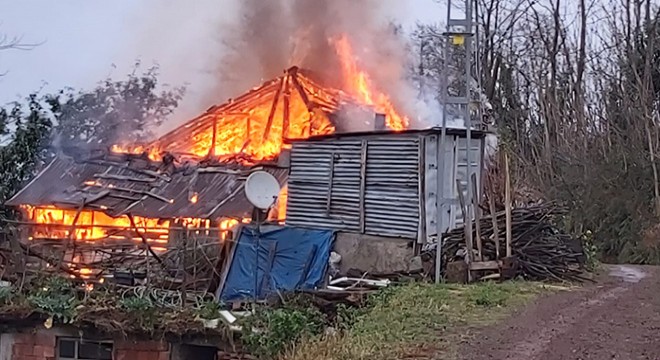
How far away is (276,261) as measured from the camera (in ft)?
53.4

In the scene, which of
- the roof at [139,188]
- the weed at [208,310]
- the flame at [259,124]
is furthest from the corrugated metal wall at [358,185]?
the weed at [208,310]

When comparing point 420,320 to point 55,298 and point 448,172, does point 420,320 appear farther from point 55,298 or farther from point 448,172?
point 448,172

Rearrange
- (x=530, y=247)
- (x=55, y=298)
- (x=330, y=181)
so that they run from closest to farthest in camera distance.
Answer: (x=55, y=298), (x=530, y=247), (x=330, y=181)

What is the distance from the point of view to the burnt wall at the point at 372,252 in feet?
53.6

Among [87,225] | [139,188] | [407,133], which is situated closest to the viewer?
[407,133]

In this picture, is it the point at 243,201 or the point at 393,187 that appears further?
the point at 243,201

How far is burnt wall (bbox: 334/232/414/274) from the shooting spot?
643 inches

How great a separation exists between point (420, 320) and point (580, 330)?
1.88 m

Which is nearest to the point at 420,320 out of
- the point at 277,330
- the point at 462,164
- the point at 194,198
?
the point at 277,330

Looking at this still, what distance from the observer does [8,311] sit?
13766 mm

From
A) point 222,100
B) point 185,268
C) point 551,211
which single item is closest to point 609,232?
point 551,211

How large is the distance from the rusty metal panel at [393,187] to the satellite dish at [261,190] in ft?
6.44

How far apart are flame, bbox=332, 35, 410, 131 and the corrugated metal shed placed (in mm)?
4872

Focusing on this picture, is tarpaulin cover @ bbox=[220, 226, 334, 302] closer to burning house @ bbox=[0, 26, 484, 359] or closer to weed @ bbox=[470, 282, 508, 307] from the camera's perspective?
burning house @ bbox=[0, 26, 484, 359]
